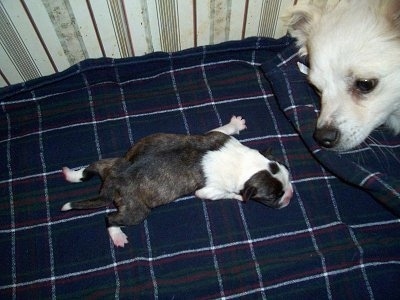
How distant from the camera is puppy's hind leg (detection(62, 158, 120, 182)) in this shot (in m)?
2.09

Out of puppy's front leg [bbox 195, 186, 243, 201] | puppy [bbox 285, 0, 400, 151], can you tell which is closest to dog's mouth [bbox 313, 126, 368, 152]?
puppy [bbox 285, 0, 400, 151]

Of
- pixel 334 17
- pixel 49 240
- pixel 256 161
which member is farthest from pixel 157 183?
pixel 334 17

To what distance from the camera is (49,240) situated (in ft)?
7.00

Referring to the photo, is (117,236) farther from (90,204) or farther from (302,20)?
(302,20)

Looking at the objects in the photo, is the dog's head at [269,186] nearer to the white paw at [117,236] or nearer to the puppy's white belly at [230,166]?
the puppy's white belly at [230,166]

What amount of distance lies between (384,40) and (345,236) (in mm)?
1019

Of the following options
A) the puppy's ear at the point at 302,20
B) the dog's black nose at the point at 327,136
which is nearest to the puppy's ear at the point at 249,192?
the dog's black nose at the point at 327,136

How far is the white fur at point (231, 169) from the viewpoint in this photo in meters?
2.02

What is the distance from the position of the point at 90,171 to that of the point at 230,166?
0.77 metres

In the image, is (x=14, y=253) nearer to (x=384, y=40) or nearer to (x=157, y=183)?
(x=157, y=183)

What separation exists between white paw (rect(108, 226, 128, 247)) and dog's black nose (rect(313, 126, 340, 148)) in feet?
3.77

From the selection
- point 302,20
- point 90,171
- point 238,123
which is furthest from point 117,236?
point 302,20

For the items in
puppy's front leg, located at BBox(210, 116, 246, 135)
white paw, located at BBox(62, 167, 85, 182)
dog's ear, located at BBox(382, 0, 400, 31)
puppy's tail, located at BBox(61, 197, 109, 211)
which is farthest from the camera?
puppy's front leg, located at BBox(210, 116, 246, 135)

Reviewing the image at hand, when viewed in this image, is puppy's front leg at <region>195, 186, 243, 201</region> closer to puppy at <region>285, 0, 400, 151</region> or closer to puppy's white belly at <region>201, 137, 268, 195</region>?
puppy's white belly at <region>201, 137, 268, 195</region>
